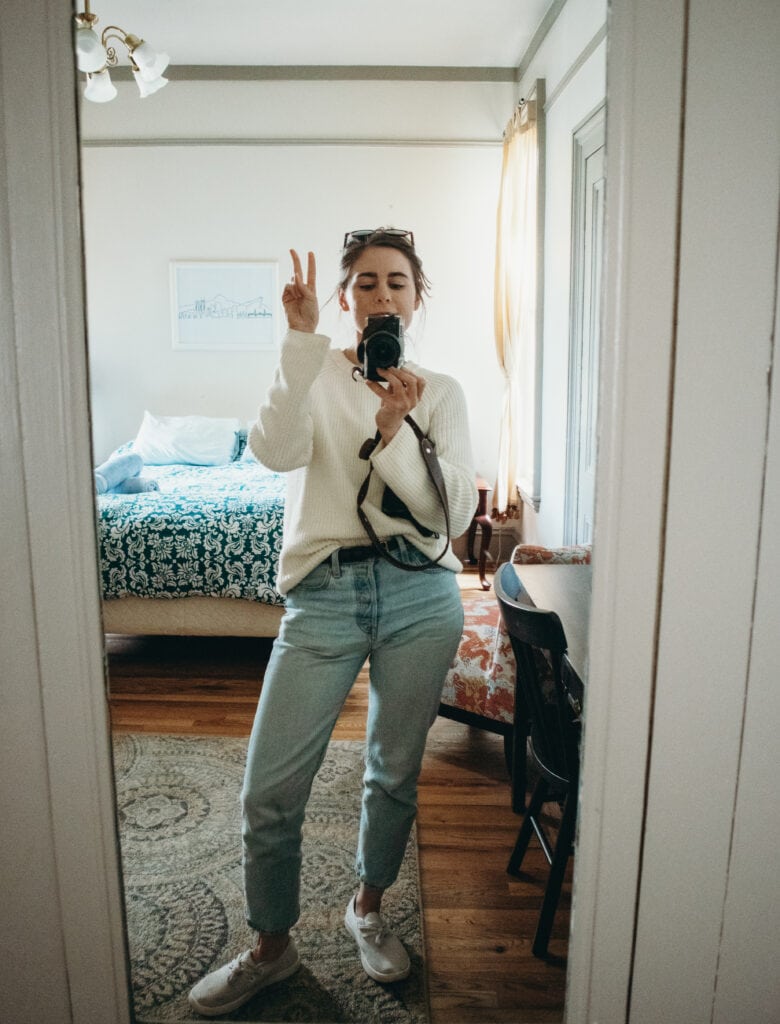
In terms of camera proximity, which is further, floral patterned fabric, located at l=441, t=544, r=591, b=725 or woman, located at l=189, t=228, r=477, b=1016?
floral patterned fabric, located at l=441, t=544, r=591, b=725

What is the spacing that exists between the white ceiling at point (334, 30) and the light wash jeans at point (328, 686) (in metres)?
2.61

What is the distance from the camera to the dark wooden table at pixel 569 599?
3.66 feet

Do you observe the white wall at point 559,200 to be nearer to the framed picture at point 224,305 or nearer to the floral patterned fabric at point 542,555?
the floral patterned fabric at point 542,555

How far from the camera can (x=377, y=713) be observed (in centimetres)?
105

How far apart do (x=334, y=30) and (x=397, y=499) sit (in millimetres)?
3035

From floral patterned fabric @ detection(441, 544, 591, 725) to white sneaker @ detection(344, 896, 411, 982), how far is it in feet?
2.11

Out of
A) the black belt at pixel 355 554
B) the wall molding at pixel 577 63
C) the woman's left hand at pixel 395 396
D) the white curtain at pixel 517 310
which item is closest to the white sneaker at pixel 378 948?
the black belt at pixel 355 554

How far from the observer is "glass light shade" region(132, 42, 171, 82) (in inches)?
88.7

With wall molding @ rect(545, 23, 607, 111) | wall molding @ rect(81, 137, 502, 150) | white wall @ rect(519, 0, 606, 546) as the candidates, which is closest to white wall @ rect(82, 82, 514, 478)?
wall molding @ rect(81, 137, 502, 150)

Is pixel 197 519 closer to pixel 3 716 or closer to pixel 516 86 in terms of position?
pixel 3 716

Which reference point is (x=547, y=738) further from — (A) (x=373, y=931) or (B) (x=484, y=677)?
(B) (x=484, y=677)

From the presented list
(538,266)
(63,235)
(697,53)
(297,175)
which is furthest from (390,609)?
(297,175)

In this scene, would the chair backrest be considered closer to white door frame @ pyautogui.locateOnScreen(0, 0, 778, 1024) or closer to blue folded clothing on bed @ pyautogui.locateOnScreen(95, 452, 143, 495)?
white door frame @ pyautogui.locateOnScreen(0, 0, 778, 1024)

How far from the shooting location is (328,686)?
984mm
